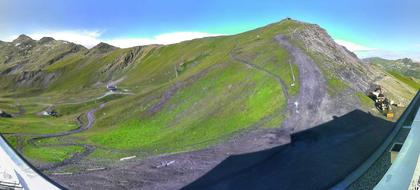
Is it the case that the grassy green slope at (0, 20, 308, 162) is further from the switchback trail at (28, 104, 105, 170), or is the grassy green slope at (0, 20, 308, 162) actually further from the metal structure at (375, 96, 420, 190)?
the metal structure at (375, 96, 420, 190)

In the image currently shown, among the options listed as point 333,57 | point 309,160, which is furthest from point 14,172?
point 333,57

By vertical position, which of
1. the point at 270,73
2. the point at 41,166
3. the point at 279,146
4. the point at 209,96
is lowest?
the point at 41,166

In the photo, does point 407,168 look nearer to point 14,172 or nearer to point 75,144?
point 14,172

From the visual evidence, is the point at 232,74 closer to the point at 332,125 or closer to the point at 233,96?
the point at 233,96

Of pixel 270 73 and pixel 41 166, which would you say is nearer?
pixel 41 166

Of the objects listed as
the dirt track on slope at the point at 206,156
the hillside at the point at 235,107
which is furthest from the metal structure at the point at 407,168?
the dirt track on slope at the point at 206,156

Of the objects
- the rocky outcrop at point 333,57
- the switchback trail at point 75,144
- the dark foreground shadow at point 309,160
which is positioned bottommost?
the switchback trail at point 75,144

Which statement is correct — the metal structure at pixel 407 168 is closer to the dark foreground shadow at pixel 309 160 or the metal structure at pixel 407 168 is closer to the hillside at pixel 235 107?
the dark foreground shadow at pixel 309 160

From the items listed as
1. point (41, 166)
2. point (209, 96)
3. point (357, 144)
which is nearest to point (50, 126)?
point (41, 166)
